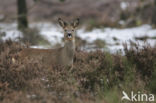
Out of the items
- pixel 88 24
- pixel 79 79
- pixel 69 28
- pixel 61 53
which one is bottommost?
pixel 79 79

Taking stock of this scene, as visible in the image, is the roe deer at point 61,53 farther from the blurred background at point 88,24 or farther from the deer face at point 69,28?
the blurred background at point 88,24

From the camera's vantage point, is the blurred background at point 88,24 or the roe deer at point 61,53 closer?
the roe deer at point 61,53

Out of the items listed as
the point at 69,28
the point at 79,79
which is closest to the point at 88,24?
the point at 69,28

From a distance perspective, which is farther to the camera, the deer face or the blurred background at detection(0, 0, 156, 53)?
the blurred background at detection(0, 0, 156, 53)

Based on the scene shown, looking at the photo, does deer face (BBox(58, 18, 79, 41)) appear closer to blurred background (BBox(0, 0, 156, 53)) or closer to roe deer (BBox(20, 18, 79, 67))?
roe deer (BBox(20, 18, 79, 67))

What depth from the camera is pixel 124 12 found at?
61.1ft

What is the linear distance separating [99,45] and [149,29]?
16.1ft

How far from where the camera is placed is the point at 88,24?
56.8 feet

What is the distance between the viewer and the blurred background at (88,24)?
10859mm

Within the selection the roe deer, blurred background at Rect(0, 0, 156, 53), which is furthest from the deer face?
blurred background at Rect(0, 0, 156, 53)

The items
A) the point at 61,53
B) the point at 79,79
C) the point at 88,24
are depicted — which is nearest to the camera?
the point at 79,79

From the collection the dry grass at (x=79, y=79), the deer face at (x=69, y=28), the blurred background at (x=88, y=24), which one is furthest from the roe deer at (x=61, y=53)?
the blurred background at (x=88, y=24)

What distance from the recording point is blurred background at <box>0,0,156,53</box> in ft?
35.6

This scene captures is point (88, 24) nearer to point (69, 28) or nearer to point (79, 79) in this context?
point (69, 28)
